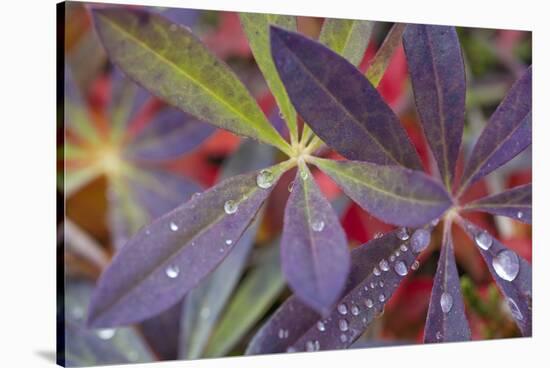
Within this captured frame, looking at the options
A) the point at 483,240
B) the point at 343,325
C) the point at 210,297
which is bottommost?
the point at 343,325

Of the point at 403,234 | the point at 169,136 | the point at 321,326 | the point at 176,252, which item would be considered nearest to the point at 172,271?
the point at 176,252

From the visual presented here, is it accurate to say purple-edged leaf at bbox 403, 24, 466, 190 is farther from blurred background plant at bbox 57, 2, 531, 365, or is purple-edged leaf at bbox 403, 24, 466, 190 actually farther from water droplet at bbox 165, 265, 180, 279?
water droplet at bbox 165, 265, 180, 279

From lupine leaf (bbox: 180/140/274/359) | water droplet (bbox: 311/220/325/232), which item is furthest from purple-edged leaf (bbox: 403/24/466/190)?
lupine leaf (bbox: 180/140/274/359)

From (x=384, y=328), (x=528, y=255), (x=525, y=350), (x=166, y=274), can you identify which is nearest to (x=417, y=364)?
(x=384, y=328)

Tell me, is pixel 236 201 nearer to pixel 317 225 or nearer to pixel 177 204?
pixel 317 225

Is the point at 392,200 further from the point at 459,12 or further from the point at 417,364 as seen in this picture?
the point at 459,12

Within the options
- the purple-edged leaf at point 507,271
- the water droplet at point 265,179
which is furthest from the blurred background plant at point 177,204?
the water droplet at point 265,179

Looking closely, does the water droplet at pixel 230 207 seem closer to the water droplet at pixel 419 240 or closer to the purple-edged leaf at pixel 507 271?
the water droplet at pixel 419 240
